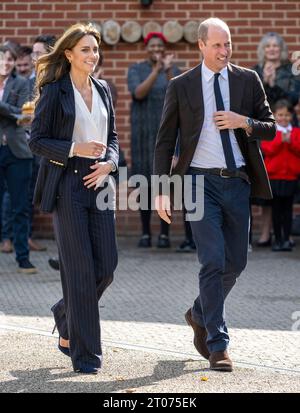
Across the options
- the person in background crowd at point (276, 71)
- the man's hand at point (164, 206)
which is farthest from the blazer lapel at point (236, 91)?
the person in background crowd at point (276, 71)

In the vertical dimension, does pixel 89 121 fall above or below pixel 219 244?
above

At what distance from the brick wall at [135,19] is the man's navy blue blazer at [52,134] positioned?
21.8ft

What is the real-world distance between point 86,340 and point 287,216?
6.10 metres

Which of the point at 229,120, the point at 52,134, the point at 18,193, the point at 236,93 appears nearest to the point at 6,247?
the point at 18,193

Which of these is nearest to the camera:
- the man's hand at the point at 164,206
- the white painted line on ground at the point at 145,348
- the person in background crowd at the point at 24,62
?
the white painted line on ground at the point at 145,348

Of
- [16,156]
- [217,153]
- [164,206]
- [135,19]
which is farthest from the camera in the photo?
[135,19]

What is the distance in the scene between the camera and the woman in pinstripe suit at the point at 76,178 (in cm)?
693

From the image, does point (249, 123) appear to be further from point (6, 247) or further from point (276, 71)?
point (6, 247)

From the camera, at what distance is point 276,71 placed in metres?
12.5

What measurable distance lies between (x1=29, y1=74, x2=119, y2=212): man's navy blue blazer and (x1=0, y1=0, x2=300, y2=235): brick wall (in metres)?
6.63

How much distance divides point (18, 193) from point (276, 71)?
127 inches

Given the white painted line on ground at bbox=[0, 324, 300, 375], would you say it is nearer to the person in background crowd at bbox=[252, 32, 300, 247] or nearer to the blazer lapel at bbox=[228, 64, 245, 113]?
the blazer lapel at bbox=[228, 64, 245, 113]

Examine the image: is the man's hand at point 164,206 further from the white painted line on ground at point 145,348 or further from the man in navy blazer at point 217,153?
the white painted line on ground at point 145,348

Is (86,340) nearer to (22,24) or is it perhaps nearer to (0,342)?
(0,342)
